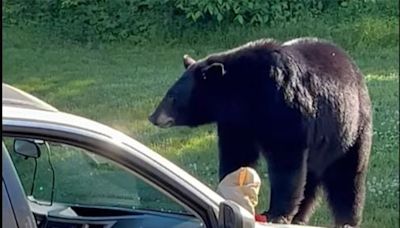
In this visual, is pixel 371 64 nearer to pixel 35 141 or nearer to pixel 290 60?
pixel 290 60

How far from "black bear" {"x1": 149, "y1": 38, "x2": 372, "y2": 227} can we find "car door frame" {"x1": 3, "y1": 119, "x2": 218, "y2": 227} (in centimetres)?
265

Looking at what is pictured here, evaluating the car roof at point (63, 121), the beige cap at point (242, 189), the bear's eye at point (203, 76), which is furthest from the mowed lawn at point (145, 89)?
the car roof at point (63, 121)

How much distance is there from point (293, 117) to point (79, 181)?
2.33 metres

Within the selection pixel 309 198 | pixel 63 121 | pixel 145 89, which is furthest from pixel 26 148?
pixel 145 89

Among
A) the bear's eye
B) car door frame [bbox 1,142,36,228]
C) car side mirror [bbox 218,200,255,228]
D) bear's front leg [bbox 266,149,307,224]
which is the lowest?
bear's front leg [bbox 266,149,307,224]

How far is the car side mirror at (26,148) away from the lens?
2612 mm

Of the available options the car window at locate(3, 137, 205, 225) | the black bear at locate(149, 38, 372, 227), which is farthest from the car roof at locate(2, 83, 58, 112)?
the black bear at locate(149, 38, 372, 227)

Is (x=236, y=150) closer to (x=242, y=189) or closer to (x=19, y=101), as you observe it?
(x=242, y=189)

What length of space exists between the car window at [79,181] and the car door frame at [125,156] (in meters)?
0.04

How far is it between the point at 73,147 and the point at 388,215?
12.1 ft

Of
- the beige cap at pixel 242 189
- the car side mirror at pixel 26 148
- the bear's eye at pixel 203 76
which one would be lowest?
the bear's eye at pixel 203 76

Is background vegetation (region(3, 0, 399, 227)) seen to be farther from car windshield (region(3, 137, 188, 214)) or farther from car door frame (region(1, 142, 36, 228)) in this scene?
car door frame (region(1, 142, 36, 228))

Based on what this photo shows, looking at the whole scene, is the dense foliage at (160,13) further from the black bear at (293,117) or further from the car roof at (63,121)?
the car roof at (63,121)

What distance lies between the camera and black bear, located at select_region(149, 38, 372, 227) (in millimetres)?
5441
